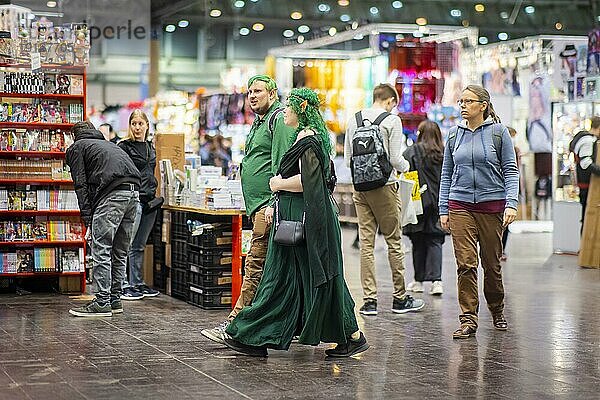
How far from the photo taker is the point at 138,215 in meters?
9.66

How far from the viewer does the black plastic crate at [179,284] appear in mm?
9562

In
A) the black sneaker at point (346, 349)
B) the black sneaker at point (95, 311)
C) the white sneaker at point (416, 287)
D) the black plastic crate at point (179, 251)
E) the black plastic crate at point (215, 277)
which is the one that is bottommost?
the white sneaker at point (416, 287)

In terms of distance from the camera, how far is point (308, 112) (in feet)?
21.6

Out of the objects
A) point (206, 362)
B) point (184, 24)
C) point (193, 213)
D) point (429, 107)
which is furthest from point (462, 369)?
point (184, 24)

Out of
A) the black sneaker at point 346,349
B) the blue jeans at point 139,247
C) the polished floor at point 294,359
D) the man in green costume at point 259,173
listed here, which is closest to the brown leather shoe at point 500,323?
the polished floor at point 294,359

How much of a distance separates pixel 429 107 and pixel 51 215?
27.8ft

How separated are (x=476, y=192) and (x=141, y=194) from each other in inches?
129

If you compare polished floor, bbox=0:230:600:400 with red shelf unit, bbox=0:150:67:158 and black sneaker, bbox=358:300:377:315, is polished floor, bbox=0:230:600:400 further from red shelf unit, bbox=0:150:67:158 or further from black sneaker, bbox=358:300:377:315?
red shelf unit, bbox=0:150:67:158

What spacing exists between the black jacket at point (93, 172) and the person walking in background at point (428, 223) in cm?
285

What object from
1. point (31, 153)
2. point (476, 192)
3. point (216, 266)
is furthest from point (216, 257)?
point (476, 192)

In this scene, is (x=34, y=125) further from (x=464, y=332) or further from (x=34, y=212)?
(x=464, y=332)

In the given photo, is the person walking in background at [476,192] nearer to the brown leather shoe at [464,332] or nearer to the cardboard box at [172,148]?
the brown leather shoe at [464,332]

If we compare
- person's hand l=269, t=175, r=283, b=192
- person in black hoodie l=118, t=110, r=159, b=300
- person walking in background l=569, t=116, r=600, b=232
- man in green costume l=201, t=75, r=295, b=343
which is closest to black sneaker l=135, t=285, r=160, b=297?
person in black hoodie l=118, t=110, r=159, b=300

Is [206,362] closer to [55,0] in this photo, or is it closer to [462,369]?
[462,369]
